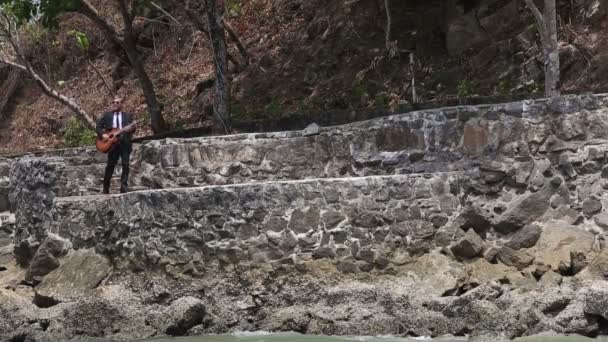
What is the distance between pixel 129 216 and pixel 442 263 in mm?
3550

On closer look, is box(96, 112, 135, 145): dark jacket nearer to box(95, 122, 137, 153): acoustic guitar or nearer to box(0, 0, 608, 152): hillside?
box(95, 122, 137, 153): acoustic guitar

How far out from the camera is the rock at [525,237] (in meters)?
8.50

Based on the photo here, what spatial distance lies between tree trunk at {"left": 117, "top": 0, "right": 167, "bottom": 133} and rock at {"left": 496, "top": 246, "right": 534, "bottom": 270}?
9693mm

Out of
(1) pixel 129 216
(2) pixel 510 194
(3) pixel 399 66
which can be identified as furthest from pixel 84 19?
(2) pixel 510 194


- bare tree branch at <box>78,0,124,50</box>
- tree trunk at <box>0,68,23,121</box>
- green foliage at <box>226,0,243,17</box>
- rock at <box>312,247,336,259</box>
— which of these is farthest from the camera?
tree trunk at <box>0,68,23,121</box>

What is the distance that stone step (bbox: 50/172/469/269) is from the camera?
8.77m

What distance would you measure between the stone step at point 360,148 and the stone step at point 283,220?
601 millimetres

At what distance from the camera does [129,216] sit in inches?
376

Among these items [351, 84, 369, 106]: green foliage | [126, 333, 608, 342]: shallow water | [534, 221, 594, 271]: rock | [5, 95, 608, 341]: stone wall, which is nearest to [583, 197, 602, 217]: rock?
[5, 95, 608, 341]: stone wall

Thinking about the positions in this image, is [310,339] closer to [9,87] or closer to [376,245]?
[376,245]

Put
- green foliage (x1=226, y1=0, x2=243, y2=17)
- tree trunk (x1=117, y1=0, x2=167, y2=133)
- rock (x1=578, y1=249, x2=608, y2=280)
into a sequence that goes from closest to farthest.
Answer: rock (x1=578, y1=249, x2=608, y2=280) < tree trunk (x1=117, y1=0, x2=167, y2=133) < green foliage (x1=226, y1=0, x2=243, y2=17)

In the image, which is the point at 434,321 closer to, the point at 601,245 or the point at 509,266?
the point at 509,266

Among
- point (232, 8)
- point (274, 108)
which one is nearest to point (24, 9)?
point (232, 8)

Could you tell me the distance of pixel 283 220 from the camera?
356 inches
